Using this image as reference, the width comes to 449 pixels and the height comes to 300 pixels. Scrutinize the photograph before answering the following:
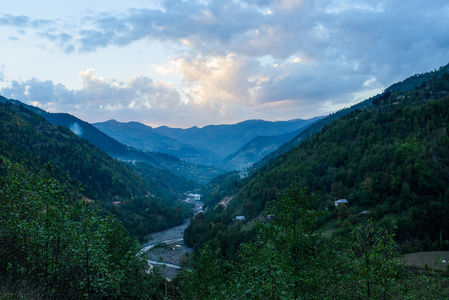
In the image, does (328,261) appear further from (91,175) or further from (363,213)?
(91,175)

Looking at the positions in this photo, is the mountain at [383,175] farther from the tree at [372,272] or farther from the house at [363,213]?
the tree at [372,272]

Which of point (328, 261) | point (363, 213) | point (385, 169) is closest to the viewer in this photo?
point (328, 261)

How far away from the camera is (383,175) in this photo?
A: 304ft

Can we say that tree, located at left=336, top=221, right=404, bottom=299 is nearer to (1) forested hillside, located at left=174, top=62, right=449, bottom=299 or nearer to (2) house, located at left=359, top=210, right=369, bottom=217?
(1) forested hillside, located at left=174, top=62, right=449, bottom=299

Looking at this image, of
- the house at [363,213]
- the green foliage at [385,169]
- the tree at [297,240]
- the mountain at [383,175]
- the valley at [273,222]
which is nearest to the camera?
the valley at [273,222]

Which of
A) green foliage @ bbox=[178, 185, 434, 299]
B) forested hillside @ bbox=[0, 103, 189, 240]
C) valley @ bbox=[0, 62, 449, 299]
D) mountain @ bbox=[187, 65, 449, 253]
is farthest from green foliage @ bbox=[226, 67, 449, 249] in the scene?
green foliage @ bbox=[178, 185, 434, 299]

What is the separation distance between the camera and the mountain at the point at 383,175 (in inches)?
2874

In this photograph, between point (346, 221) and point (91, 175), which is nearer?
point (346, 221)

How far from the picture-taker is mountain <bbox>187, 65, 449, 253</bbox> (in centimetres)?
7300

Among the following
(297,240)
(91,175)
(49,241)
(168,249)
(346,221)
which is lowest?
(168,249)

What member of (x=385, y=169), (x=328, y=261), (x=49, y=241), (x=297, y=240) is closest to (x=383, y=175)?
(x=385, y=169)

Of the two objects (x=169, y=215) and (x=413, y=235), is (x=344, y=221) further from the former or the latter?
(x=169, y=215)

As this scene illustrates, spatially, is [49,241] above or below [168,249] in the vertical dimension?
above

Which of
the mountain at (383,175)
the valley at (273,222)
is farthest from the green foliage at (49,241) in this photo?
the mountain at (383,175)
